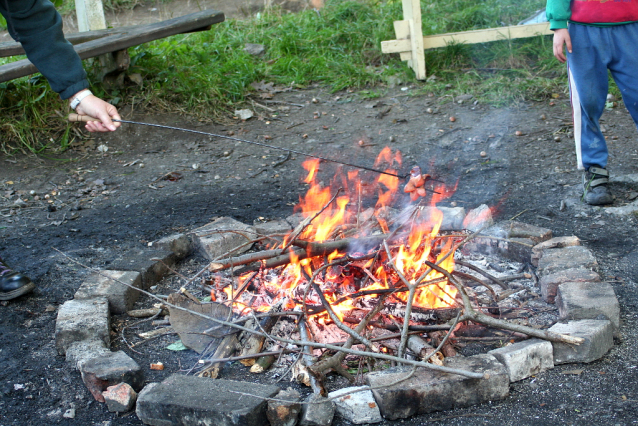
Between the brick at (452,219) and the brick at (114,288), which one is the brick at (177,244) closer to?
the brick at (114,288)

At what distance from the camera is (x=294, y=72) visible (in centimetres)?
Result: 704

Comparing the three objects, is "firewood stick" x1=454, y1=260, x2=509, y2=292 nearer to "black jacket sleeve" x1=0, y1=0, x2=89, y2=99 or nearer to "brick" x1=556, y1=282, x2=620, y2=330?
"brick" x1=556, y1=282, x2=620, y2=330

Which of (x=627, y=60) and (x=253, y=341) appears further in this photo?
(x=627, y=60)

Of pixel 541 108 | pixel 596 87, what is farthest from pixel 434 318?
pixel 541 108

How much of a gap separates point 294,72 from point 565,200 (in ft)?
13.2

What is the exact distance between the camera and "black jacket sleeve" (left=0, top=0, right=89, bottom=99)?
2691 millimetres

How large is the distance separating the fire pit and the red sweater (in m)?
1.48

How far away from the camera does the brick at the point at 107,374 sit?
2.26 metres

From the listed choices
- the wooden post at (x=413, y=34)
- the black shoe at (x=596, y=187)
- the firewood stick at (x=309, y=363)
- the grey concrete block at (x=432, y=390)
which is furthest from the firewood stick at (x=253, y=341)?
the wooden post at (x=413, y=34)

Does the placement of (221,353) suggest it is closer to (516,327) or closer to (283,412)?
(283,412)

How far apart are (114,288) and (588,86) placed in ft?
10.7

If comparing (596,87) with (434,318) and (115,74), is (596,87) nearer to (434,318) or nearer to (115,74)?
(434,318)

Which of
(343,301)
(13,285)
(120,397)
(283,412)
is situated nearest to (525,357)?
(343,301)

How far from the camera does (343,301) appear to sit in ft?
8.78
